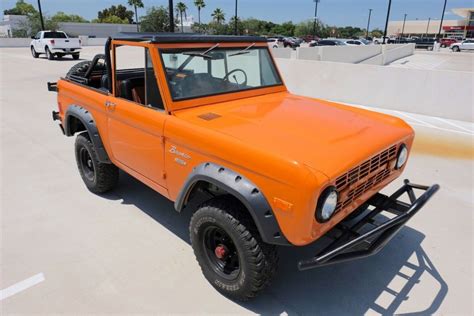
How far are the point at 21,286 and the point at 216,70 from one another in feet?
7.93

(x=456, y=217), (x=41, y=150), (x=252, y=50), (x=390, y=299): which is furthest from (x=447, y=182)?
(x=41, y=150)

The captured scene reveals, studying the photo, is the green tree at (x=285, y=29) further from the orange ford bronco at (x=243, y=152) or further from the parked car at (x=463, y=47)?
the orange ford bronco at (x=243, y=152)

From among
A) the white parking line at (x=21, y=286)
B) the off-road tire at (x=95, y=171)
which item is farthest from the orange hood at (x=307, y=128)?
the white parking line at (x=21, y=286)

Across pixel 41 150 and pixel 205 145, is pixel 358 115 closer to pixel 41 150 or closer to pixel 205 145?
pixel 205 145

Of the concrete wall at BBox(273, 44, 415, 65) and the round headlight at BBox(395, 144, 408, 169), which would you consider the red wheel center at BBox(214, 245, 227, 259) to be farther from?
the concrete wall at BBox(273, 44, 415, 65)

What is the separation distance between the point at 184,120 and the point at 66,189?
243 cm

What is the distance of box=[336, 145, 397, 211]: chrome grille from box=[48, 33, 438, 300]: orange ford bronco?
1 cm

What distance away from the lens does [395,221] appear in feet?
7.82

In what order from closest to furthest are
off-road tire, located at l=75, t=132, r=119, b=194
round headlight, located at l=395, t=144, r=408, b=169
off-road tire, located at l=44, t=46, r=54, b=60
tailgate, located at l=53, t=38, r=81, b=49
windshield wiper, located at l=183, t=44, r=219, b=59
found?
round headlight, located at l=395, t=144, r=408, b=169
windshield wiper, located at l=183, t=44, r=219, b=59
off-road tire, located at l=75, t=132, r=119, b=194
tailgate, located at l=53, t=38, r=81, b=49
off-road tire, located at l=44, t=46, r=54, b=60

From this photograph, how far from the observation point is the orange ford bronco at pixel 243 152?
2211mm

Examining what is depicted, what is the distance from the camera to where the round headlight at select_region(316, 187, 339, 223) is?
2119mm

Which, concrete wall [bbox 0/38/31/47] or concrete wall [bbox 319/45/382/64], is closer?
concrete wall [bbox 319/45/382/64]

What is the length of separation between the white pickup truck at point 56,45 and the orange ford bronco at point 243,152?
20.5 meters

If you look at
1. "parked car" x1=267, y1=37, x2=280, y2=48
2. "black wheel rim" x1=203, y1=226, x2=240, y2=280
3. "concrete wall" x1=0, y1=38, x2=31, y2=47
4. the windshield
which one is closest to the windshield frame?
the windshield
